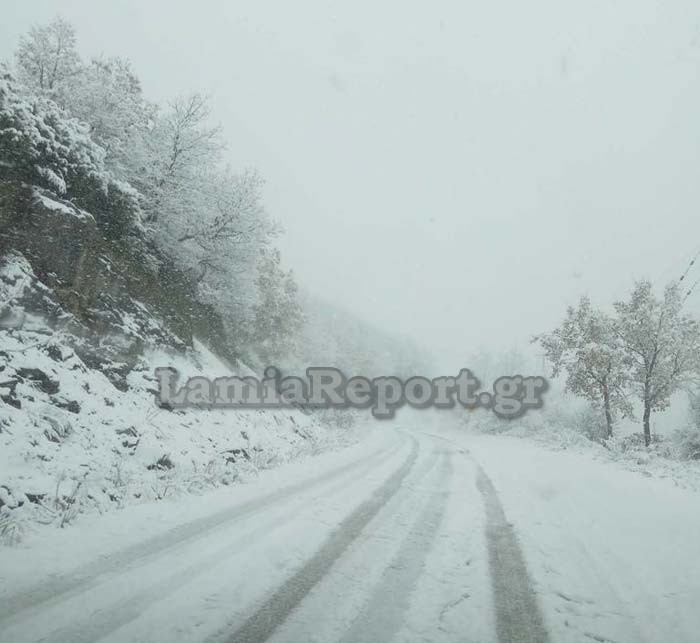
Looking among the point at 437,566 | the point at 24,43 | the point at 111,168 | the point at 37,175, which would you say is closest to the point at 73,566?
the point at 437,566

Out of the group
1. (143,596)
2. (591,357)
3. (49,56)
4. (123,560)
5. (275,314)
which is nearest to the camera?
(143,596)

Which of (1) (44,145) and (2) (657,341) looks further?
(2) (657,341)

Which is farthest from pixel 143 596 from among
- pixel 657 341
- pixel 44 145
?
pixel 657 341

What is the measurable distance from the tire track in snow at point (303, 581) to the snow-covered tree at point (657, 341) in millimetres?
19979

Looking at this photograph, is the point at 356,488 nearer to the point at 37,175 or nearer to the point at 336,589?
the point at 336,589

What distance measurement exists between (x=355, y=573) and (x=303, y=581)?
57 cm

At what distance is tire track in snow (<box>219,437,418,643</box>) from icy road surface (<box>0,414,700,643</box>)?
0.02m

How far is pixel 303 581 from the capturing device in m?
4.10

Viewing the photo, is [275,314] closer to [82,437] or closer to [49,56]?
[49,56]

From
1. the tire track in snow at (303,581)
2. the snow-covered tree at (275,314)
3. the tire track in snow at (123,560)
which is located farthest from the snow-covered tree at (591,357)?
the tire track in snow at (123,560)

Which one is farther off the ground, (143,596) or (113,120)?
(113,120)

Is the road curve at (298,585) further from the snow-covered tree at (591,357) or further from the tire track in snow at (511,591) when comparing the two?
the snow-covered tree at (591,357)

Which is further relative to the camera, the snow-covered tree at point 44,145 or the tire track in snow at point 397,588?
the snow-covered tree at point 44,145

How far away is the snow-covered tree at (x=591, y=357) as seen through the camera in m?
21.9
